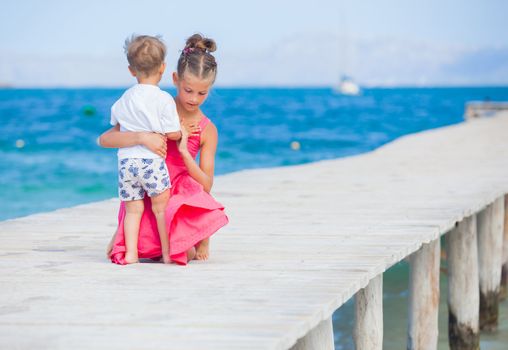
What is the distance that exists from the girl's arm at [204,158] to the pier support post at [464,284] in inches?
128

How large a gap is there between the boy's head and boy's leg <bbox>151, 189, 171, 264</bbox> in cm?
65

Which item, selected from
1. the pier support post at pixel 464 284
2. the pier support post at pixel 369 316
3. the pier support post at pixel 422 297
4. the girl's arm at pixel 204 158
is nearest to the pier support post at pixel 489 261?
the pier support post at pixel 464 284

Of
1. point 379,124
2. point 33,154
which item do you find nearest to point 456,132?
point 33,154

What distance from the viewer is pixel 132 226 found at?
5141mm

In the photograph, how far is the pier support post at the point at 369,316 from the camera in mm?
5613

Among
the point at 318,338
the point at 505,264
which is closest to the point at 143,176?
the point at 318,338

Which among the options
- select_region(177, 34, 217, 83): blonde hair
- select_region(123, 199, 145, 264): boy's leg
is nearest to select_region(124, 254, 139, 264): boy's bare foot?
select_region(123, 199, 145, 264): boy's leg

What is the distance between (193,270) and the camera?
16.0 ft

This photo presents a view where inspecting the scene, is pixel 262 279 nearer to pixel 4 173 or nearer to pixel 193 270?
pixel 193 270

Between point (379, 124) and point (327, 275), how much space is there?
5430 cm

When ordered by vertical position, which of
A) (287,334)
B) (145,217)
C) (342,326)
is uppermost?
(145,217)

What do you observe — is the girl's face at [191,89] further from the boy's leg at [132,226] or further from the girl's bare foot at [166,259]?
the girl's bare foot at [166,259]

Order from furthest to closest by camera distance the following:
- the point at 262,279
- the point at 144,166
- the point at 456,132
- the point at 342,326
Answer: the point at 456,132 → the point at 342,326 → the point at 144,166 → the point at 262,279

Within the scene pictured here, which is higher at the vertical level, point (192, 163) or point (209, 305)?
point (192, 163)
